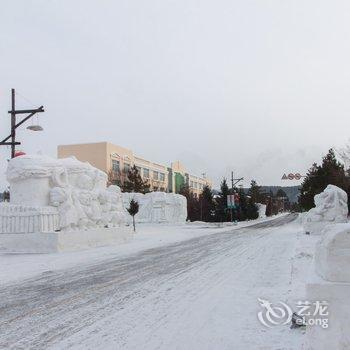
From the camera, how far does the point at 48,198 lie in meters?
18.6

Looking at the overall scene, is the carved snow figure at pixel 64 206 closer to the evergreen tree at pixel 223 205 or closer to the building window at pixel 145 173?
the evergreen tree at pixel 223 205

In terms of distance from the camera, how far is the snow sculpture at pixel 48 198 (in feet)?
57.5

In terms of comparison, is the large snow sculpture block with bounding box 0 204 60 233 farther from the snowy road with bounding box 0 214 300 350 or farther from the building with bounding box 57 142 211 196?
the building with bounding box 57 142 211 196

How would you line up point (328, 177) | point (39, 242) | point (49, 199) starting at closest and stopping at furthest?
point (39, 242) → point (49, 199) → point (328, 177)

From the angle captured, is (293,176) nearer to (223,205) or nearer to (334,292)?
(223,205)

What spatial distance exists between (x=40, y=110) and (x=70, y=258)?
619 centimetres

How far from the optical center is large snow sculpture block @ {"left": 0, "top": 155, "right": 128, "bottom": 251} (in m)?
17.5

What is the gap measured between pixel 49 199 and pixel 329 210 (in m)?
13.0

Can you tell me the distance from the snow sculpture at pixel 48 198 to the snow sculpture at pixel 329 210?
33.9 feet

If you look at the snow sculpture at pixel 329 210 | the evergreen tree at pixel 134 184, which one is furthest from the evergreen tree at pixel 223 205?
the snow sculpture at pixel 329 210

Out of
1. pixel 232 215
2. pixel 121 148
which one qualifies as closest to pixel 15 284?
pixel 232 215

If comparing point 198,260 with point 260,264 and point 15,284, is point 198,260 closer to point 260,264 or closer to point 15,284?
point 260,264

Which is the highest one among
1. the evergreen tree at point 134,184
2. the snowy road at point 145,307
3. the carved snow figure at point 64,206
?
the evergreen tree at point 134,184

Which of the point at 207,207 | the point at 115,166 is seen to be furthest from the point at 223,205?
the point at 115,166
